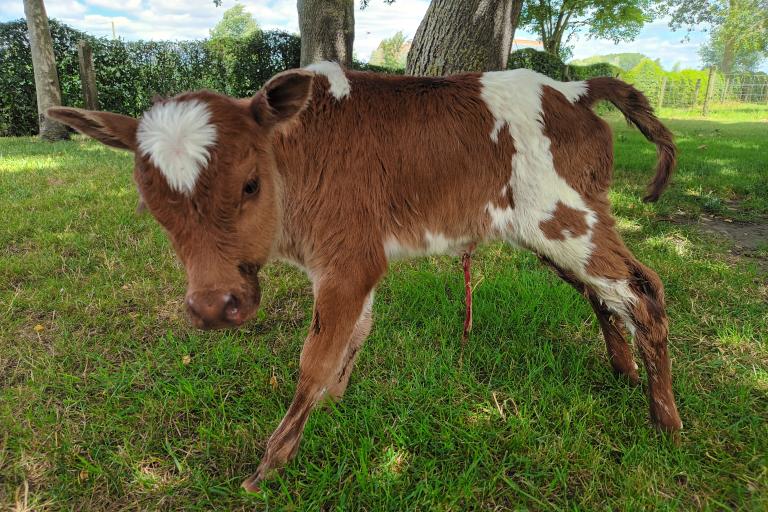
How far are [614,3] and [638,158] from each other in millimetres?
26138

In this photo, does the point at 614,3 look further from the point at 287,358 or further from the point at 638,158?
the point at 287,358

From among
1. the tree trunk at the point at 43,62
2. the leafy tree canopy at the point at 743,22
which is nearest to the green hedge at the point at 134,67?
the tree trunk at the point at 43,62

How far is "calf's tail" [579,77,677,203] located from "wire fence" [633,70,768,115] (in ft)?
88.8

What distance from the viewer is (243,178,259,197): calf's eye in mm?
1849

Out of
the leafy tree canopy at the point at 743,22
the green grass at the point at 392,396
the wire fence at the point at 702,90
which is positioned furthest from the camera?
the leafy tree canopy at the point at 743,22

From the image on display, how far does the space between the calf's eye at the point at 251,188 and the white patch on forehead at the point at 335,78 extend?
0.66 m

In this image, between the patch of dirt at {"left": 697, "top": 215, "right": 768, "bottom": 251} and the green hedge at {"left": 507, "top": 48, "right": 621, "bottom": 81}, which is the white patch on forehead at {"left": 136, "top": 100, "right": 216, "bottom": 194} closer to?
the patch of dirt at {"left": 697, "top": 215, "right": 768, "bottom": 251}

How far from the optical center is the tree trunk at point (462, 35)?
14.4ft

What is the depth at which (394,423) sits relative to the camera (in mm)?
2309

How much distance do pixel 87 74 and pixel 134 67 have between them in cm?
142

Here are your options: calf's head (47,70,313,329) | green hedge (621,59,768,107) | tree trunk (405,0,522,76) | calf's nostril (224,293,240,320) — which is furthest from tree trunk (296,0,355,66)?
green hedge (621,59,768,107)

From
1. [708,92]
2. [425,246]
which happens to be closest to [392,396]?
[425,246]

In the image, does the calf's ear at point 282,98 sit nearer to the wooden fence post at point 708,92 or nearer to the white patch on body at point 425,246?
the white patch on body at point 425,246

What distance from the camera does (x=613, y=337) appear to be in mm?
2668
